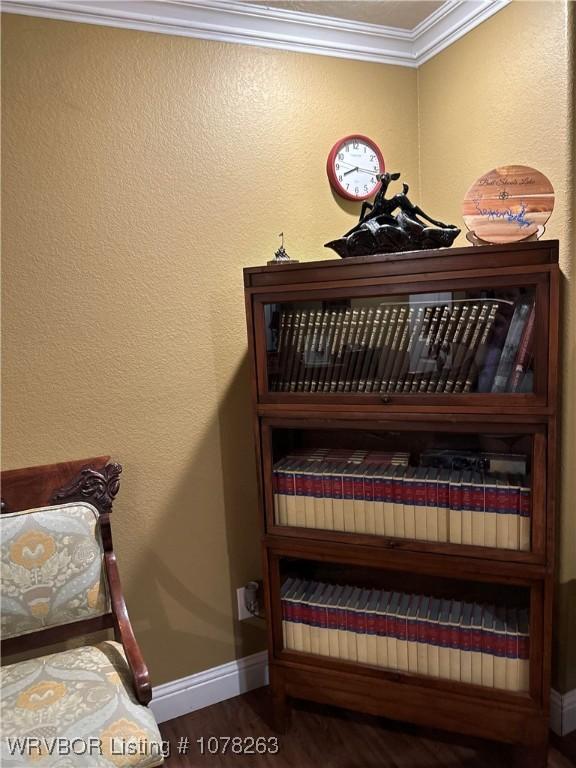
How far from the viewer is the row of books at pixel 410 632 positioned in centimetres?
165

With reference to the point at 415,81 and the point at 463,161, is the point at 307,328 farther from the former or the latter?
the point at 415,81

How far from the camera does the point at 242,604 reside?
6.95 ft

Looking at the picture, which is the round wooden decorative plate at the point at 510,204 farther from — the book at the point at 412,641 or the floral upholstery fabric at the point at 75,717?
the floral upholstery fabric at the point at 75,717

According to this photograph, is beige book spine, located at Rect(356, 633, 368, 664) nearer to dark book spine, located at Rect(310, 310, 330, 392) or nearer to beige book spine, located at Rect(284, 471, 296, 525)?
beige book spine, located at Rect(284, 471, 296, 525)

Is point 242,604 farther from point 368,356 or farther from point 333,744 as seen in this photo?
point 368,356

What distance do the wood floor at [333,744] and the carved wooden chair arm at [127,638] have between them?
0.57 metres

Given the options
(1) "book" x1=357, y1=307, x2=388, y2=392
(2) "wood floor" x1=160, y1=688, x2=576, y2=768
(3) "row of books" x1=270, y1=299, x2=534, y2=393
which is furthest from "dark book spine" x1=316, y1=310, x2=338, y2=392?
(2) "wood floor" x1=160, y1=688, x2=576, y2=768

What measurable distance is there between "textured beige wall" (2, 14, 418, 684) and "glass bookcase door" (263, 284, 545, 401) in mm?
330

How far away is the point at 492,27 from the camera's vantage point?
1831 millimetres

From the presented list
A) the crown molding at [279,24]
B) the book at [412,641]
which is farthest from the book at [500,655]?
the crown molding at [279,24]

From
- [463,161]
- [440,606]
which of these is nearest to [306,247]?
[463,161]

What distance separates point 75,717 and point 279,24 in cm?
218

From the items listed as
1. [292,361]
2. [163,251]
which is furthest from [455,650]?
[163,251]

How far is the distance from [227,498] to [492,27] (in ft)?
6.08
